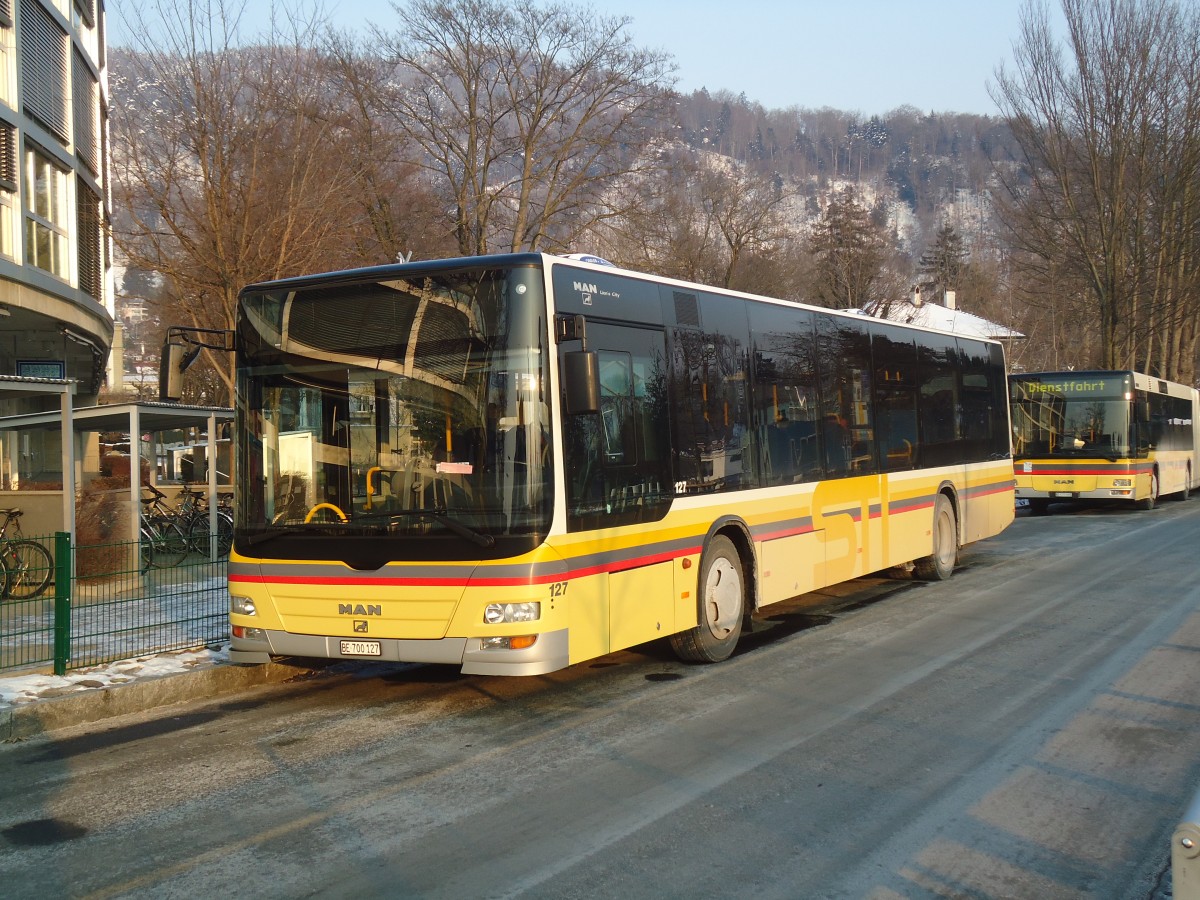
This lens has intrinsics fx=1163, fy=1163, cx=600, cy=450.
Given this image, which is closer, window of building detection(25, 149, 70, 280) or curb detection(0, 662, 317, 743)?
curb detection(0, 662, 317, 743)

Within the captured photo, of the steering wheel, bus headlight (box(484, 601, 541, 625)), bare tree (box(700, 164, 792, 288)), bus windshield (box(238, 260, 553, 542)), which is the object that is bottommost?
bus headlight (box(484, 601, 541, 625))

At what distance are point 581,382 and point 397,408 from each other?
4.36 ft

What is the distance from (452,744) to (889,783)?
2700 mm

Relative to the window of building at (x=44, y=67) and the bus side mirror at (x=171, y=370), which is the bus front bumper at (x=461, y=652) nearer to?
the bus side mirror at (x=171, y=370)

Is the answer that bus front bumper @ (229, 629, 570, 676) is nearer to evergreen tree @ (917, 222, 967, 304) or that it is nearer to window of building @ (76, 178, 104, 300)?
window of building @ (76, 178, 104, 300)

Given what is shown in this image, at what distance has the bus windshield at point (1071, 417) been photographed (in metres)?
26.1

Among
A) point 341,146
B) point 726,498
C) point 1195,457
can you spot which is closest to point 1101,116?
point 1195,457

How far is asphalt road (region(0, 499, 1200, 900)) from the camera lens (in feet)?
16.6

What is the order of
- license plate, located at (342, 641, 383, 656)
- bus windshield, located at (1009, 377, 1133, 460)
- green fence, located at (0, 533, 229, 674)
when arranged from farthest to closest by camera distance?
bus windshield, located at (1009, 377, 1133, 460), green fence, located at (0, 533, 229, 674), license plate, located at (342, 641, 383, 656)

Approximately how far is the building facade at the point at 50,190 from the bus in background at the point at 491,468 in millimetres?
11579

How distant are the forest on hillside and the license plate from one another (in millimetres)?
10425

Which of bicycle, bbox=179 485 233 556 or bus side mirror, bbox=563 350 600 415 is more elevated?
bus side mirror, bbox=563 350 600 415

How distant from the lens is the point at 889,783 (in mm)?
6277

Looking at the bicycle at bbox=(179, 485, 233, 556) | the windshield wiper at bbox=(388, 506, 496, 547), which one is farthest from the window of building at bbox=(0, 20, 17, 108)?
the windshield wiper at bbox=(388, 506, 496, 547)
